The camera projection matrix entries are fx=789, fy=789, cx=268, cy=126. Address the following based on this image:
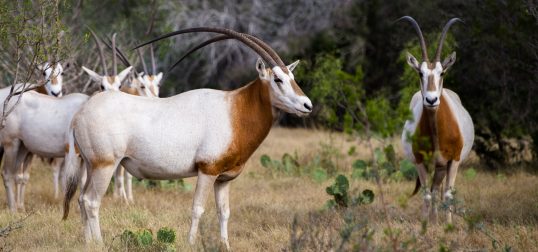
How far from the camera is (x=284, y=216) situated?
8.65m

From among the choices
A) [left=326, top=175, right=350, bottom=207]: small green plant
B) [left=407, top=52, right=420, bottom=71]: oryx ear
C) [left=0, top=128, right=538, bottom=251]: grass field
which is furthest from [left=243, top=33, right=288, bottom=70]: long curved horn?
[left=326, top=175, right=350, bottom=207]: small green plant

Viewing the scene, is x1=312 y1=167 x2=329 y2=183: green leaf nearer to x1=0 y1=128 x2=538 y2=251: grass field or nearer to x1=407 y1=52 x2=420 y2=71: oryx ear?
x1=0 y1=128 x2=538 y2=251: grass field

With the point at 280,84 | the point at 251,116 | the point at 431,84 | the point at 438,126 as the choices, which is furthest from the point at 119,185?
the point at 431,84

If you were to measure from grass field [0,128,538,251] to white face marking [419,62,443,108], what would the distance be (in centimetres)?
102

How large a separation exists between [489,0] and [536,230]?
4.79m

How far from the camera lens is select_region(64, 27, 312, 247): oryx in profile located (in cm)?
672

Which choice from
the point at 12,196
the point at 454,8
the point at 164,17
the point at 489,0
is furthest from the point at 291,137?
the point at 12,196

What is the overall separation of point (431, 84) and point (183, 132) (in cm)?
251

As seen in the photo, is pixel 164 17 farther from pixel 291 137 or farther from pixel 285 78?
pixel 285 78

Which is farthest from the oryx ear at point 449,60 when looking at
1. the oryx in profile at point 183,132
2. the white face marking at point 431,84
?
the oryx in profile at point 183,132

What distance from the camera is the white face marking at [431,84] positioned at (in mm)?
7598

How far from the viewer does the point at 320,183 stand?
1110 centimetres

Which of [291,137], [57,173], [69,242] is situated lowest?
[291,137]

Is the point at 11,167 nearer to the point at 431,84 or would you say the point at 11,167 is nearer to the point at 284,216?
the point at 284,216
